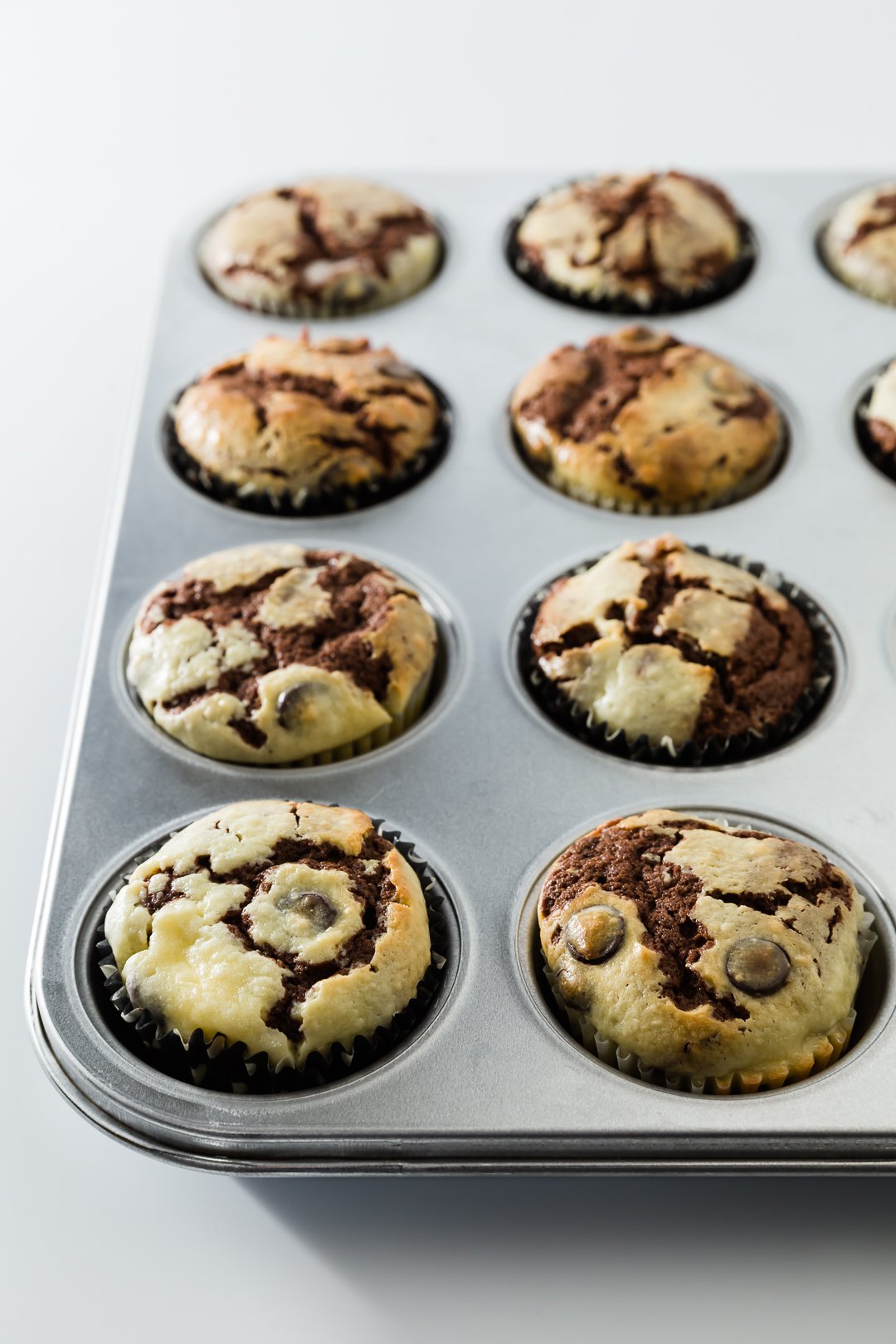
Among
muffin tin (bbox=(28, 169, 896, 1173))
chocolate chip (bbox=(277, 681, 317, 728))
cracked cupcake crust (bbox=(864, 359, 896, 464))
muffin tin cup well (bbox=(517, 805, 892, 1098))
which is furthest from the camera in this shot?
cracked cupcake crust (bbox=(864, 359, 896, 464))

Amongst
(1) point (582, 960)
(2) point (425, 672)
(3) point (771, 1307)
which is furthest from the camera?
(2) point (425, 672)

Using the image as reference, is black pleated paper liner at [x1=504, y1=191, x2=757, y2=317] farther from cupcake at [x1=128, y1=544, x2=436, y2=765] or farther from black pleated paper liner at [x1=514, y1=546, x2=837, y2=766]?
cupcake at [x1=128, y1=544, x2=436, y2=765]

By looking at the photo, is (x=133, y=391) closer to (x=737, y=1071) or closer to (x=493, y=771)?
(x=493, y=771)

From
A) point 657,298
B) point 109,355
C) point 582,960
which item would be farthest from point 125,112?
point 582,960

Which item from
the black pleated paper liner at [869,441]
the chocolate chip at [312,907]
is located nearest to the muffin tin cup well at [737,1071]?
the chocolate chip at [312,907]

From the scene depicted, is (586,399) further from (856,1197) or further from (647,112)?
(647,112)

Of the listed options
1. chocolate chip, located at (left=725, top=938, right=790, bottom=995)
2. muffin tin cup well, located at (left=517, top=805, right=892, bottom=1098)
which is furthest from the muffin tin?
chocolate chip, located at (left=725, top=938, right=790, bottom=995)

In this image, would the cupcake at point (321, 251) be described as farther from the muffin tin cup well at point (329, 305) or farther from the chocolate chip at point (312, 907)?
the chocolate chip at point (312, 907)
